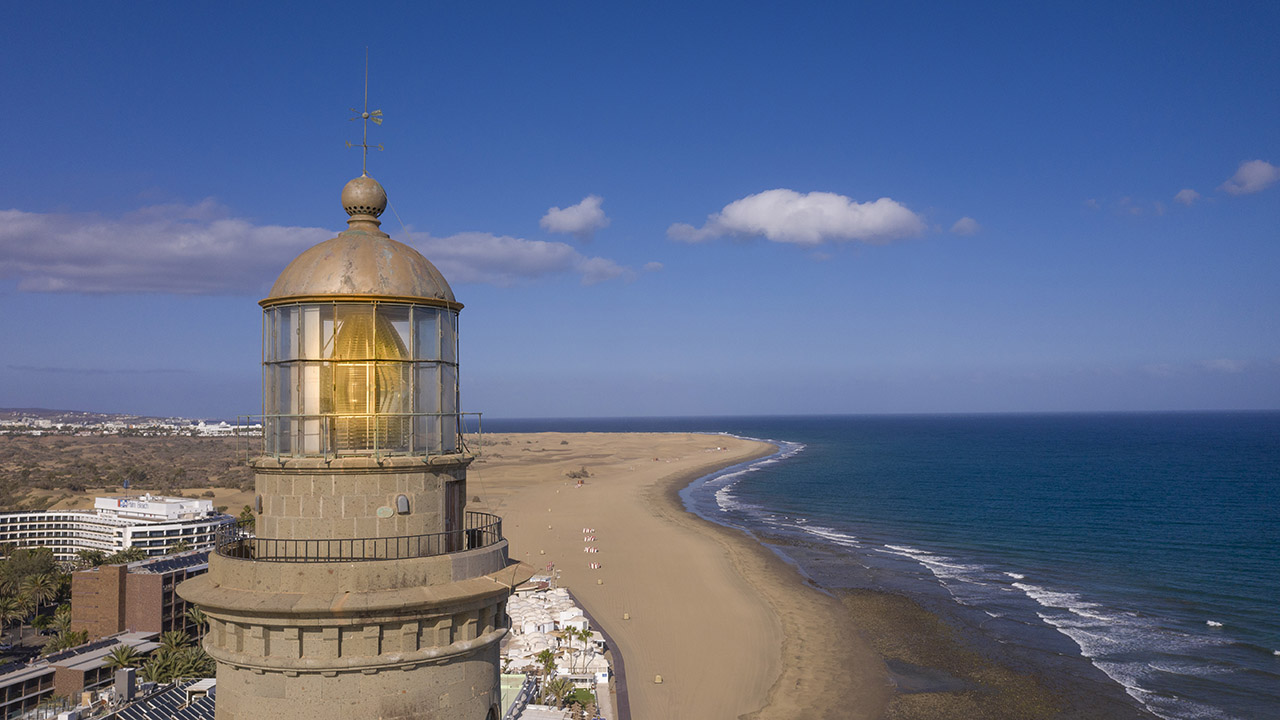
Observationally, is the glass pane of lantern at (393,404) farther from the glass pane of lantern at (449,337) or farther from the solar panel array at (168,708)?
the solar panel array at (168,708)

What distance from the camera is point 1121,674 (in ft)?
91.8

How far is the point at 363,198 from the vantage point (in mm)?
7172

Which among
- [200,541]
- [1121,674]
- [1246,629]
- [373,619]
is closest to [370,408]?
[373,619]

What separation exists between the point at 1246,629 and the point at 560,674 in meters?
27.4

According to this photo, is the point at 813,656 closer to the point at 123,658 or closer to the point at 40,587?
the point at 123,658

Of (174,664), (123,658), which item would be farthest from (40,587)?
(174,664)

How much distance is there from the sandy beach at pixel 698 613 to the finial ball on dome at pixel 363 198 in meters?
21.4

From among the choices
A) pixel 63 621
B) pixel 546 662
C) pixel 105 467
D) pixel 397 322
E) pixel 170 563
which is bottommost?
pixel 63 621

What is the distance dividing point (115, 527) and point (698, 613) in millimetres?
31859

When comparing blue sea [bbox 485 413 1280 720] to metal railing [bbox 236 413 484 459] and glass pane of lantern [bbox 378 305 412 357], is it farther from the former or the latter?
glass pane of lantern [bbox 378 305 412 357]

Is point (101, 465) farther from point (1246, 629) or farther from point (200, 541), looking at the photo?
point (1246, 629)

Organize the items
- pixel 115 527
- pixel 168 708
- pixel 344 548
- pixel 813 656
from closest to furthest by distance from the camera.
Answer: pixel 344 548, pixel 168 708, pixel 813 656, pixel 115 527

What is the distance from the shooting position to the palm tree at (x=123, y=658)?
26.2 m

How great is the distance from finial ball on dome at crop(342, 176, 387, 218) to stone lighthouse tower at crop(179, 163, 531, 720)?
6.0 inches
